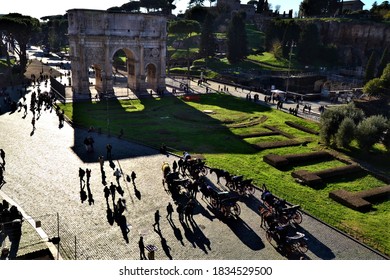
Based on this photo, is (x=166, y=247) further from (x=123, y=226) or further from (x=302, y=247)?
(x=302, y=247)

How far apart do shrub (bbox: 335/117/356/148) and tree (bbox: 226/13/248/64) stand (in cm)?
5866

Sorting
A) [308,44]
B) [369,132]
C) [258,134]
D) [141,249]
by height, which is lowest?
[141,249]

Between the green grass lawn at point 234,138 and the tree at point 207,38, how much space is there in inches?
1529

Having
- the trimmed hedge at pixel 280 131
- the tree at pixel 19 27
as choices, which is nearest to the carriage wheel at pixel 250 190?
the trimmed hedge at pixel 280 131

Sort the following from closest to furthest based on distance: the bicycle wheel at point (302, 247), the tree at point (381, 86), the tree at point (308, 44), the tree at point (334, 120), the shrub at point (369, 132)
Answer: the bicycle wheel at point (302, 247), the shrub at point (369, 132), the tree at point (334, 120), the tree at point (381, 86), the tree at point (308, 44)

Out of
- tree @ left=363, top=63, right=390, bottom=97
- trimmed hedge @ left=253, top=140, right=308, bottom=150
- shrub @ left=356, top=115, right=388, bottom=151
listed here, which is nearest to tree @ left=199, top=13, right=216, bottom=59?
tree @ left=363, top=63, right=390, bottom=97

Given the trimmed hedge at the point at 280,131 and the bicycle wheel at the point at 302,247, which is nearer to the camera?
the bicycle wheel at the point at 302,247

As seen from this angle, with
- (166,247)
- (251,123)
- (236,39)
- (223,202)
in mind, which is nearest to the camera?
(166,247)

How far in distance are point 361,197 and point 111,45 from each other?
42.6 m

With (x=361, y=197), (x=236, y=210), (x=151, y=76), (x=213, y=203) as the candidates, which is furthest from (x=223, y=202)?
(x=151, y=76)

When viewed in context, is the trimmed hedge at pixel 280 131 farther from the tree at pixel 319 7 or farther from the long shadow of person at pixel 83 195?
the tree at pixel 319 7

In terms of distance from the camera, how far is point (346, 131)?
106 feet

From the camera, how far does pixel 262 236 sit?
1883cm

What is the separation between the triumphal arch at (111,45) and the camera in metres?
52.2
